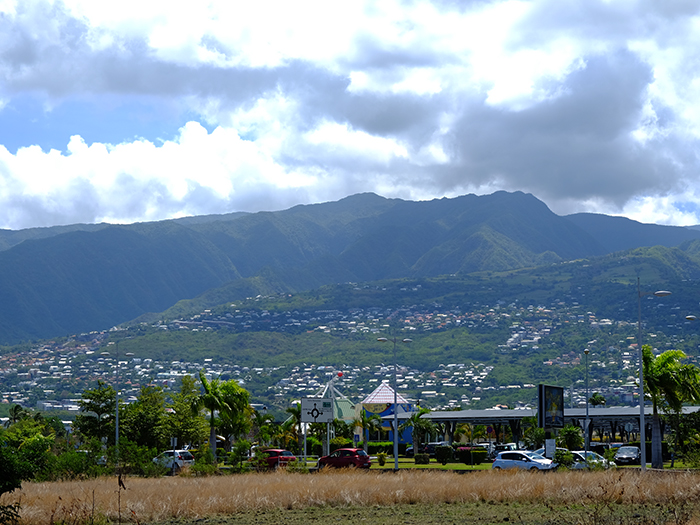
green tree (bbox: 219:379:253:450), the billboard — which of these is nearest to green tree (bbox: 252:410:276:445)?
green tree (bbox: 219:379:253:450)

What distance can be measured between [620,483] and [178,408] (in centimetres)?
4090

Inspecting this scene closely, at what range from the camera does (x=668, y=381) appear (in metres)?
46.0

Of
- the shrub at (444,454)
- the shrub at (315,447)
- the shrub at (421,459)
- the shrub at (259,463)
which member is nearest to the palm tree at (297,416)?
the shrub at (315,447)

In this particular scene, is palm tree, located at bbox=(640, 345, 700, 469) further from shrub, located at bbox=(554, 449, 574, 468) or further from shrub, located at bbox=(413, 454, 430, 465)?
shrub, located at bbox=(413, 454, 430, 465)

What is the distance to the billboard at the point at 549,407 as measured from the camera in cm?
4959

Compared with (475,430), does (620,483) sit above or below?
above

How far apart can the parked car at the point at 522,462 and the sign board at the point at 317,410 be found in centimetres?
1324

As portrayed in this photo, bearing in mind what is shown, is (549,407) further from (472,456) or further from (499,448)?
(499,448)

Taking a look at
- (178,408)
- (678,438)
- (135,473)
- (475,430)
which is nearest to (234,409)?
(178,408)

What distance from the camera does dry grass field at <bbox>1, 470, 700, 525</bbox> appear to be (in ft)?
72.4

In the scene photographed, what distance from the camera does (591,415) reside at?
237 ft

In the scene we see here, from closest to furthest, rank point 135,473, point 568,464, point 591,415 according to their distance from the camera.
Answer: point 135,473 → point 568,464 → point 591,415

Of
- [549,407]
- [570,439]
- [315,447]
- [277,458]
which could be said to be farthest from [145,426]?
[570,439]

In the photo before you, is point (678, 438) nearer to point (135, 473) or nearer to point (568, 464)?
point (568, 464)
